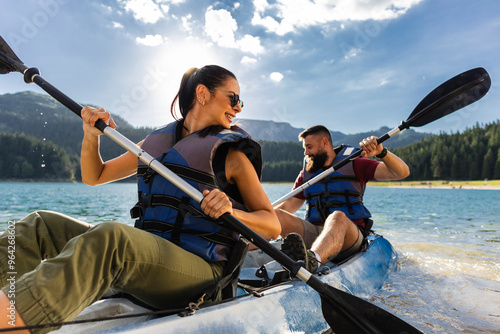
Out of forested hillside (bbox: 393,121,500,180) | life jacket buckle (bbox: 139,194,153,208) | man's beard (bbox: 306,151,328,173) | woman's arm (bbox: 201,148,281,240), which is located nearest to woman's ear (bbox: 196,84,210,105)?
woman's arm (bbox: 201,148,281,240)

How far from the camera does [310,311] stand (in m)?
2.92

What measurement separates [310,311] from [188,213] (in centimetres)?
158

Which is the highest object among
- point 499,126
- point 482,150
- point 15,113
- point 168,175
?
point 15,113

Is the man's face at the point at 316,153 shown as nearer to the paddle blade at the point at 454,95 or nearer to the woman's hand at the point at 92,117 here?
the paddle blade at the point at 454,95

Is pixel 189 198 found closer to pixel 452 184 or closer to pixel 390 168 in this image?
pixel 390 168

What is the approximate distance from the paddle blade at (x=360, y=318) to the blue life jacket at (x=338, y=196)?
2594 millimetres

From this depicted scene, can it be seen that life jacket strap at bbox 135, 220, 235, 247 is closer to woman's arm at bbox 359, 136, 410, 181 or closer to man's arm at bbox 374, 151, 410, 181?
woman's arm at bbox 359, 136, 410, 181

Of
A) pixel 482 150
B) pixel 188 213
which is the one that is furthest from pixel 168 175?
pixel 482 150

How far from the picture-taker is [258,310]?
2398mm

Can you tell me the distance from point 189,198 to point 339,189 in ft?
11.2

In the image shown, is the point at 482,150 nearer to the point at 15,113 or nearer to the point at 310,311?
the point at 310,311

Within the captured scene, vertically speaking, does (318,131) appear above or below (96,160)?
above

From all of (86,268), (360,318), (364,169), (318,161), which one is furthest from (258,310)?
(318,161)

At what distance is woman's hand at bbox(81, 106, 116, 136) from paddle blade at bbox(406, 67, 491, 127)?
4.59 metres
